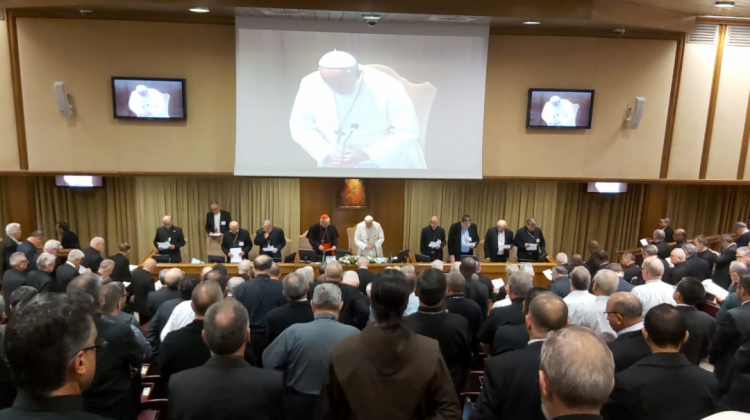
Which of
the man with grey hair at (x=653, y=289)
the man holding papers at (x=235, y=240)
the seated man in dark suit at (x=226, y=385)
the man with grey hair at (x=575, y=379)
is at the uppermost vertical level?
the man with grey hair at (x=575, y=379)

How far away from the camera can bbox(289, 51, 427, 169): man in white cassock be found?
826 cm

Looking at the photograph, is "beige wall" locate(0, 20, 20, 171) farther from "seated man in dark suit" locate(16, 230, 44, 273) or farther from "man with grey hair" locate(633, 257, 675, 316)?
"man with grey hair" locate(633, 257, 675, 316)

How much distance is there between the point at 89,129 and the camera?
8.34 meters

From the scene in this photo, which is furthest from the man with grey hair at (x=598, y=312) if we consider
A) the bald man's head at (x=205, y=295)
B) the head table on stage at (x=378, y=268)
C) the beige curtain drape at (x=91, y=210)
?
the beige curtain drape at (x=91, y=210)

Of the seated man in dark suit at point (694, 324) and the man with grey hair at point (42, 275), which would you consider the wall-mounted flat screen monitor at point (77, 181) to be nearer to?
the man with grey hair at point (42, 275)

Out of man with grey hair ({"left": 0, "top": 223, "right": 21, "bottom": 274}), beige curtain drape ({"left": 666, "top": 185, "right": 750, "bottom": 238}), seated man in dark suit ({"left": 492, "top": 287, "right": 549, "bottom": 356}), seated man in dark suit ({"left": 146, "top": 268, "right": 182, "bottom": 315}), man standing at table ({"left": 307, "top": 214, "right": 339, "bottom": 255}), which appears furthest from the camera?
beige curtain drape ({"left": 666, "top": 185, "right": 750, "bottom": 238})

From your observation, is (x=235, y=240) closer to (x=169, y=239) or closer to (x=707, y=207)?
(x=169, y=239)

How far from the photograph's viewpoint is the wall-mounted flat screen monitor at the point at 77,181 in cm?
958

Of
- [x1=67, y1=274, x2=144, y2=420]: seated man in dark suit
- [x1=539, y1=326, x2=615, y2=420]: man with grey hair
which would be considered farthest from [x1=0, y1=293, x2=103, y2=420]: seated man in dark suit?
[x1=67, y1=274, x2=144, y2=420]: seated man in dark suit

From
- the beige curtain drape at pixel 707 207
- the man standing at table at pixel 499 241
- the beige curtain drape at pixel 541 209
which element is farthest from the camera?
the beige curtain drape at pixel 541 209

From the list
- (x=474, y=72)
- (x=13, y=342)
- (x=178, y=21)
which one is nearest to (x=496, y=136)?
(x=474, y=72)

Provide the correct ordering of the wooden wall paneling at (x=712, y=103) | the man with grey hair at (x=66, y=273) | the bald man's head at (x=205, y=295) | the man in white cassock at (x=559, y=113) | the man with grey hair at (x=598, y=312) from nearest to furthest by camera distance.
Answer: the bald man's head at (x=205, y=295), the man with grey hair at (x=598, y=312), the man with grey hair at (x=66, y=273), the man in white cassock at (x=559, y=113), the wooden wall paneling at (x=712, y=103)

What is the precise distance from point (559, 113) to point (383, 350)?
24.3ft

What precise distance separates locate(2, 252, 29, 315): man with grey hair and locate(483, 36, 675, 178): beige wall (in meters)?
6.48
